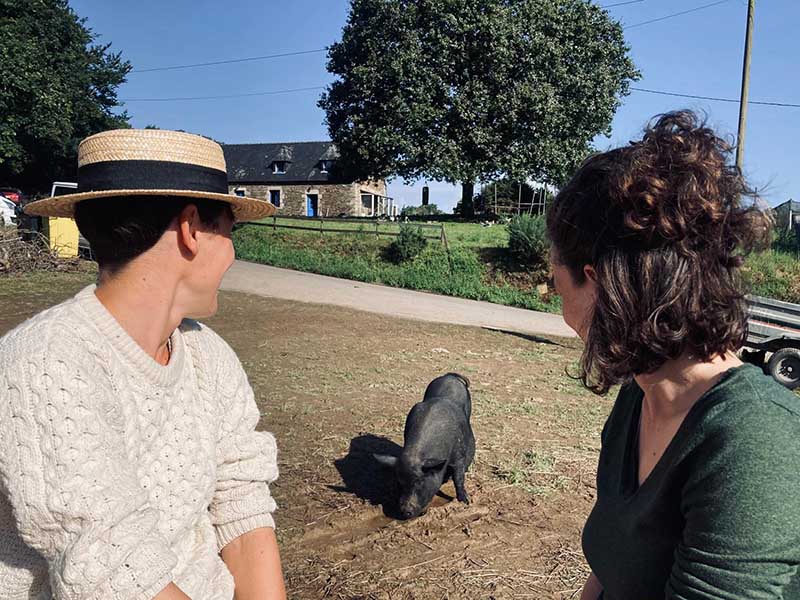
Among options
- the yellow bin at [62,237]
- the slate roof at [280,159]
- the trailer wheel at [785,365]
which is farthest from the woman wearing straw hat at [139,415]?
the slate roof at [280,159]

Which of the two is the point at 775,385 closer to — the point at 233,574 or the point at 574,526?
the point at 233,574

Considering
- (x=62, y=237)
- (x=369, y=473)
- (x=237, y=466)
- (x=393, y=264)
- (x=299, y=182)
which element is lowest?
(x=369, y=473)

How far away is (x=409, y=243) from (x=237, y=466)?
705 inches

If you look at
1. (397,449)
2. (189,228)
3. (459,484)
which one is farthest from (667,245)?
(397,449)

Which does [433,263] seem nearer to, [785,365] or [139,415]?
[785,365]

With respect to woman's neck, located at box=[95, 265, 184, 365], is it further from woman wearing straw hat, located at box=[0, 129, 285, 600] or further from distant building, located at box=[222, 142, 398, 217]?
distant building, located at box=[222, 142, 398, 217]

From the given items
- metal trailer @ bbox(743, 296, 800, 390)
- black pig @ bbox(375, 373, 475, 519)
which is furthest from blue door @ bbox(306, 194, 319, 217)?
black pig @ bbox(375, 373, 475, 519)

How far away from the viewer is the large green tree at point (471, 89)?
91.6 ft

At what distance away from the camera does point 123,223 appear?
162 centimetres

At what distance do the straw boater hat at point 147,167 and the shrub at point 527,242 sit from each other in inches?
639

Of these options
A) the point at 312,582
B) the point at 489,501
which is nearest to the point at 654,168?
the point at 312,582

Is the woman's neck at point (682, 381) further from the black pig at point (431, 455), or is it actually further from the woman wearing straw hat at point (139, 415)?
the black pig at point (431, 455)

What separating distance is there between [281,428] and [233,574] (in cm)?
417

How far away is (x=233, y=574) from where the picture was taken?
1.93 metres
